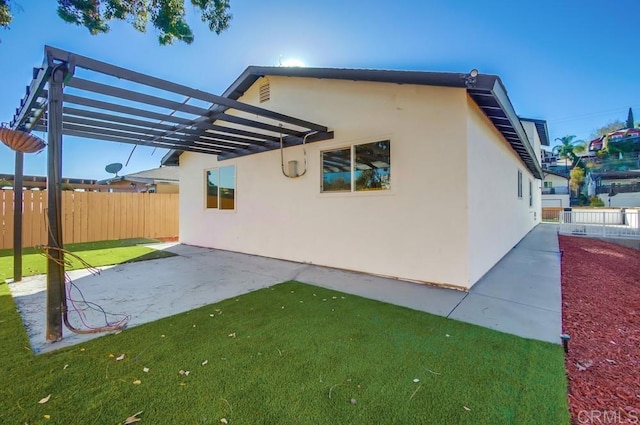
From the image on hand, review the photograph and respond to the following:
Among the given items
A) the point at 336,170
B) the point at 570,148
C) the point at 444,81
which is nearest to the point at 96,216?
the point at 336,170

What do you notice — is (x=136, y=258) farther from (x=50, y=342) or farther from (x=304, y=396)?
(x=304, y=396)

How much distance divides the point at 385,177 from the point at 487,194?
2.19 meters

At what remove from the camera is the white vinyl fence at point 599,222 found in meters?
11.0

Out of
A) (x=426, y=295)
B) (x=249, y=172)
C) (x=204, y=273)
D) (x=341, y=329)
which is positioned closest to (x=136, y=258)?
(x=204, y=273)

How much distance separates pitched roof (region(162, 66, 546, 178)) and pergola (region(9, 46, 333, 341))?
121 cm

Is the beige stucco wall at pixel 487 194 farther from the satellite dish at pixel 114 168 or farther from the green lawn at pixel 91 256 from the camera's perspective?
the satellite dish at pixel 114 168

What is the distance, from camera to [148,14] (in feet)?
20.4

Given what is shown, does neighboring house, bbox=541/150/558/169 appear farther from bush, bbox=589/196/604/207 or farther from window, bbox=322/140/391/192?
window, bbox=322/140/391/192

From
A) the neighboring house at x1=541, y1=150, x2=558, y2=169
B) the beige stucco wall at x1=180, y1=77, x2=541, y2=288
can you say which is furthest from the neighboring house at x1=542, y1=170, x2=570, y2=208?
the beige stucco wall at x1=180, y1=77, x2=541, y2=288

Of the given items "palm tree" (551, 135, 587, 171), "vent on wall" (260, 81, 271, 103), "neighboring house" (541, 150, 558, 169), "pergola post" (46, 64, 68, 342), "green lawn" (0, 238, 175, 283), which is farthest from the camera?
"neighboring house" (541, 150, 558, 169)

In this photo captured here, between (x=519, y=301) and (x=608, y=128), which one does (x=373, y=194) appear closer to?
(x=519, y=301)

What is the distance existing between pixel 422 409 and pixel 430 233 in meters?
3.45

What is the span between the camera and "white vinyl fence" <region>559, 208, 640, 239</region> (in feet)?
36.2

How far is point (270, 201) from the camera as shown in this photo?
7.51 meters
